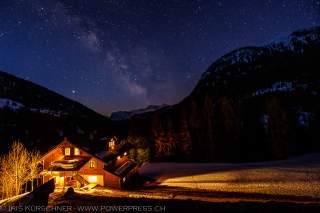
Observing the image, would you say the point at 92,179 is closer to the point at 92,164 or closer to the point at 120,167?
the point at 92,164

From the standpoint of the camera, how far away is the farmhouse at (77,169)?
113 ft

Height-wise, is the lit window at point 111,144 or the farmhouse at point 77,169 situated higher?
the lit window at point 111,144

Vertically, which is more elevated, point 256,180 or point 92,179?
point 92,179

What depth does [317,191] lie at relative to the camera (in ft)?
89.1

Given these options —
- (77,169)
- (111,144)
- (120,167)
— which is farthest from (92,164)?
(111,144)

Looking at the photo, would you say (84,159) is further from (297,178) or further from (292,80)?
(292,80)

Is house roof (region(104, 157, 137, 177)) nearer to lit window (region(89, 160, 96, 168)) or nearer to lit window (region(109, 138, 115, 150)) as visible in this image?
lit window (region(89, 160, 96, 168))

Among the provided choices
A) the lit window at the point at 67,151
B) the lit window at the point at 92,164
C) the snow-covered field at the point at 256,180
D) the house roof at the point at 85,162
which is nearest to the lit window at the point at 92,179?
the lit window at the point at 92,164

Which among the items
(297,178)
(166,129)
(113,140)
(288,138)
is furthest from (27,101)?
(297,178)

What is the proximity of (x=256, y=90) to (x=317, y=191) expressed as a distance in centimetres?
15444

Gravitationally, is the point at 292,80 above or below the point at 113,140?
above

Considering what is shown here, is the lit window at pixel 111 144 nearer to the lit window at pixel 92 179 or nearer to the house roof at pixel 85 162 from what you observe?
the house roof at pixel 85 162

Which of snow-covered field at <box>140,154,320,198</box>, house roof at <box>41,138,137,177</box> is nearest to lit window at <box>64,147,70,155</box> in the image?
house roof at <box>41,138,137,177</box>

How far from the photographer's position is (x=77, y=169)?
111ft
